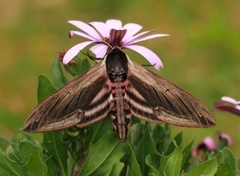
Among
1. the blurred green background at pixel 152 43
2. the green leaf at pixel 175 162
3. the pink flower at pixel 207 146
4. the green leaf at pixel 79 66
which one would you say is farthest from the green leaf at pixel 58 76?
the blurred green background at pixel 152 43

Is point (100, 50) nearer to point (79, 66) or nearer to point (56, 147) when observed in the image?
point (79, 66)

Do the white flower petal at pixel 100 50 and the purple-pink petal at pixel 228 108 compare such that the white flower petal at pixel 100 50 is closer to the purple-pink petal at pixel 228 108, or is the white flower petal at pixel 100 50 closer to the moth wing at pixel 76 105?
the moth wing at pixel 76 105

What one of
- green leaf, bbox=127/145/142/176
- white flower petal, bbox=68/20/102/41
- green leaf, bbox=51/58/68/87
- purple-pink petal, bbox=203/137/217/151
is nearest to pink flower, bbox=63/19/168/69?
white flower petal, bbox=68/20/102/41

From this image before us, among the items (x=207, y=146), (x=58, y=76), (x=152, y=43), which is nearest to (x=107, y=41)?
(x=58, y=76)

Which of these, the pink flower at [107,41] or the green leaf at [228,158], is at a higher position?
the pink flower at [107,41]

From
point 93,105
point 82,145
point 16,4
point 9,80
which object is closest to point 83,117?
point 93,105

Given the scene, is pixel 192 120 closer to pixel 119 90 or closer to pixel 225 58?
pixel 119 90
